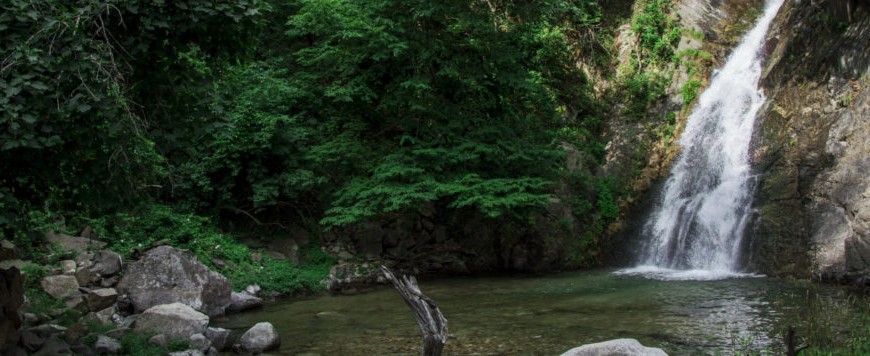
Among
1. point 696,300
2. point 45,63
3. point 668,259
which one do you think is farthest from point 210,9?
point 668,259

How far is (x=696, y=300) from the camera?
10453 millimetres

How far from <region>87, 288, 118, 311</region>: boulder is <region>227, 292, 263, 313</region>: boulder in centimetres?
200

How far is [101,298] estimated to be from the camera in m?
9.55

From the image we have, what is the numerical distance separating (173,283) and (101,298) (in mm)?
1365

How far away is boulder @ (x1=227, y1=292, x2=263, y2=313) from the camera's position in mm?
11320

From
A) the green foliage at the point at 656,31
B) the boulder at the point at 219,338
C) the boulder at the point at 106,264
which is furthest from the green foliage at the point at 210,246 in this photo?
the green foliage at the point at 656,31

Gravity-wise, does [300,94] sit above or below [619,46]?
below

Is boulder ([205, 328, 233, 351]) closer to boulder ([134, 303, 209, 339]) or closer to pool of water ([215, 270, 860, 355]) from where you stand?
boulder ([134, 303, 209, 339])

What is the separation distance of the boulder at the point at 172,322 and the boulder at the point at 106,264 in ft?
7.97

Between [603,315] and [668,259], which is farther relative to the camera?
[668,259]

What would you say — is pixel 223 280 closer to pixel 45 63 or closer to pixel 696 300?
pixel 45 63

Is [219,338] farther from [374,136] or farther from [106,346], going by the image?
[374,136]

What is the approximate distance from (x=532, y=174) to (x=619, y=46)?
24.0 feet

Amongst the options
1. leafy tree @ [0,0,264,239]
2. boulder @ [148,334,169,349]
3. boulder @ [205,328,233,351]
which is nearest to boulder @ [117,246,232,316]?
boulder @ [205,328,233,351]
